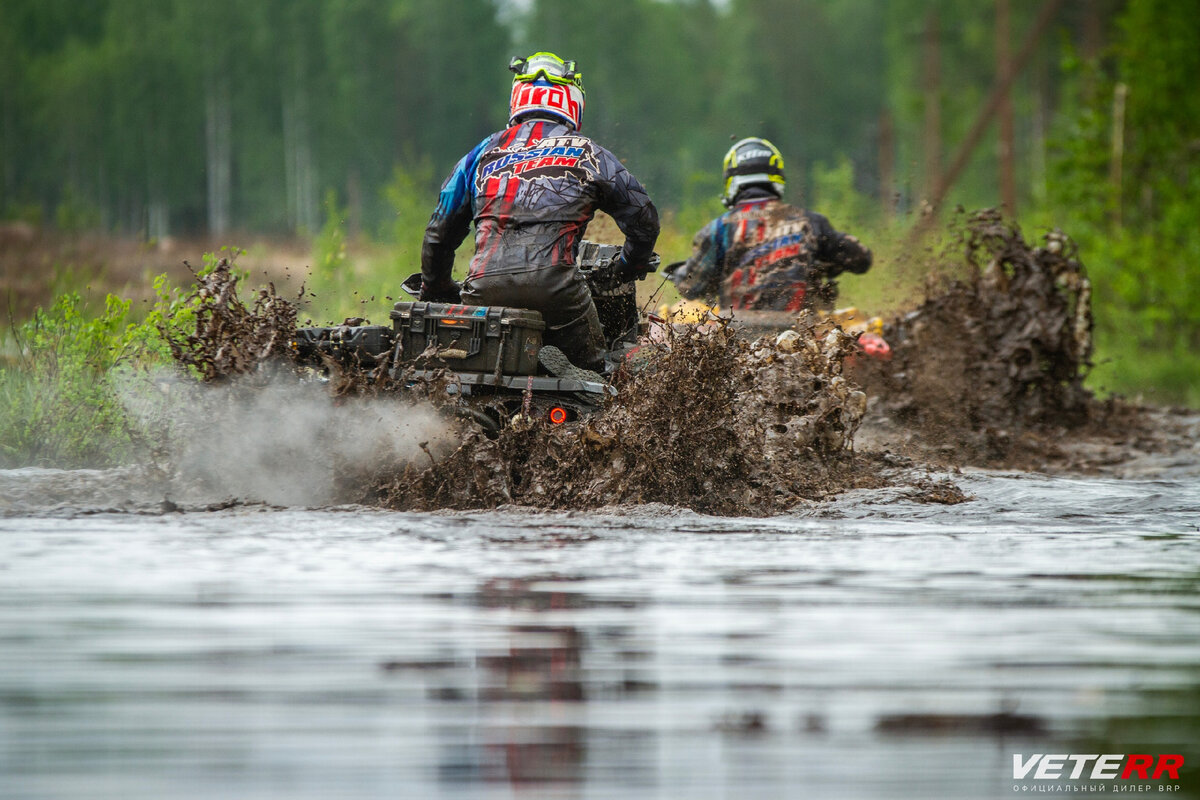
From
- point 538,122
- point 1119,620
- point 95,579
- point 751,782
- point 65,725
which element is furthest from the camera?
point 538,122

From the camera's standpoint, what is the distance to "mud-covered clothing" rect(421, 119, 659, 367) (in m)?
8.52

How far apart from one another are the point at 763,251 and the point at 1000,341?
2.66 metres

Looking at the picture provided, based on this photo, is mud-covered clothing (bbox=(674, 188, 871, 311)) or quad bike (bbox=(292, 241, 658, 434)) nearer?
quad bike (bbox=(292, 241, 658, 434))

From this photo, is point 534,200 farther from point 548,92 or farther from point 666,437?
point 666,437

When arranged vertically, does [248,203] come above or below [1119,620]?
above

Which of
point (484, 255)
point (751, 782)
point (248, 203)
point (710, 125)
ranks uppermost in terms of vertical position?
point (710, 125)

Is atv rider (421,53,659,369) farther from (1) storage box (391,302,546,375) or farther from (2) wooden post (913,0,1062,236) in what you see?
(2) wooden post (913,0,1062,236)

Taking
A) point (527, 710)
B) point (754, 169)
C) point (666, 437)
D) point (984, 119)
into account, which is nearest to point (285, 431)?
point (666, 437)

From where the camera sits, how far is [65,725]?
12.0 ft

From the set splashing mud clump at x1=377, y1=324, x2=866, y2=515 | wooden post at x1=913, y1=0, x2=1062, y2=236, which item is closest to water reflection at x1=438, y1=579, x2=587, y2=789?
splashing mud clump at x1=377, y1=324, x2=866, y2=515

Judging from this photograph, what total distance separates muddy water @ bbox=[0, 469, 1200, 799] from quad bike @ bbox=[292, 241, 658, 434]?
1076 millimetres

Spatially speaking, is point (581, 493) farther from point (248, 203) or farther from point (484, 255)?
point (248, 203)

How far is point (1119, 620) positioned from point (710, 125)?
76003mm

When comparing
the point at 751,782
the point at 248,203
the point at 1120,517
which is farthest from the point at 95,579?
A: the point at 248,203
